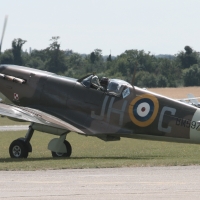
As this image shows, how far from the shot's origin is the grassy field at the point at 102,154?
15.1 m

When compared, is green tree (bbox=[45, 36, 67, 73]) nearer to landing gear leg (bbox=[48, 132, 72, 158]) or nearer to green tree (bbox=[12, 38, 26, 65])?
green tree (bbox=[12, 38, 26, 65])

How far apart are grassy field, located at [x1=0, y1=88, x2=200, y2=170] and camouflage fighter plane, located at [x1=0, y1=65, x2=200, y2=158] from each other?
0.62 metres

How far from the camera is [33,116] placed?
715 inches

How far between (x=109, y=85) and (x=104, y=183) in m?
6.23

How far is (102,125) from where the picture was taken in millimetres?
17875

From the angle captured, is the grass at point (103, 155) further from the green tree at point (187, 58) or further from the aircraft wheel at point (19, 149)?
the green tree at point (187, 58)

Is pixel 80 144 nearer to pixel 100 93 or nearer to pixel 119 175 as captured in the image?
pixel 100 93

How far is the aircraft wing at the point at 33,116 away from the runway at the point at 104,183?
149 inches

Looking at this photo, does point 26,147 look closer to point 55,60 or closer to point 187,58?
point 55,60

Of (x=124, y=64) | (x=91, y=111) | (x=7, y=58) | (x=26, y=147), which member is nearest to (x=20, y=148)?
(x=26, y=147)

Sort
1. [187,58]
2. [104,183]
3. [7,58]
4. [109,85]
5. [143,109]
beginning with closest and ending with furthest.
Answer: [104,183]
[143,109]
[109,85]
[7,58]
[187,58]

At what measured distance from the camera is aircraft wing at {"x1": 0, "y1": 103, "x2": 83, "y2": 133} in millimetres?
17828

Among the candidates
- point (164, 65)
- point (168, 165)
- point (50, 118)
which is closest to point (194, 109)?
point (168, 165)

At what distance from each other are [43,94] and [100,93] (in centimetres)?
190
